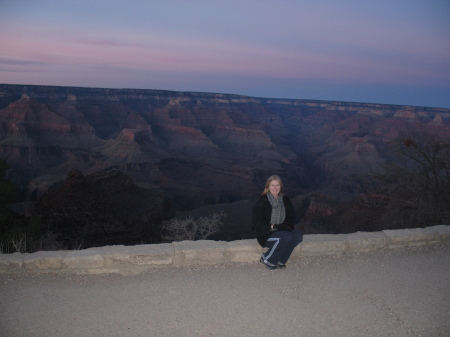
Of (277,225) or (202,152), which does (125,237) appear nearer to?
(277,225)

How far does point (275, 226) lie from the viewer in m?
6.11

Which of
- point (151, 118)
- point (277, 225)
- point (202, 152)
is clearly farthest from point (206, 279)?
point (151, 118)

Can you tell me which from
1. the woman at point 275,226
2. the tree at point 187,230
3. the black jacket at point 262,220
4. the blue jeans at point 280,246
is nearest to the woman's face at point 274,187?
the woman at point 275,226

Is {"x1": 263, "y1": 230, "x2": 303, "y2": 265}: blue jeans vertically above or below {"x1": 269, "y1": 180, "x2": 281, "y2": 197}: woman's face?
below

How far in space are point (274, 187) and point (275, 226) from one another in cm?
70

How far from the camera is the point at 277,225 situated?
609 centimetres

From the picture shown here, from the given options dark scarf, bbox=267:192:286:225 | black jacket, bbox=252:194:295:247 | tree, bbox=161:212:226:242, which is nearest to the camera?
black jacket, bbox=252:194:295:247

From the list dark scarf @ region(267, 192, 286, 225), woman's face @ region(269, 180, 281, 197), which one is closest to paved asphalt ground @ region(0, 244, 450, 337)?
dark scarf @ region(267, 192, 286, 225)

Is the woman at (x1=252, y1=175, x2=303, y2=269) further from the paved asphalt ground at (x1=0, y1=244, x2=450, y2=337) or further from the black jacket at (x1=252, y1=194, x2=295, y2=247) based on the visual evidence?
the paved asphalt ground at (x1=0, y1=244, x2=450, y2=337)

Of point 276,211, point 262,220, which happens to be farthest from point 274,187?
point 262,220

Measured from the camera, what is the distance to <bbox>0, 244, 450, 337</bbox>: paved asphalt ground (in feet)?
14.3

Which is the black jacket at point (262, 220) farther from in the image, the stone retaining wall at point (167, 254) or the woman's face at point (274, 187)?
the stone retaining wall at point (167, 254)

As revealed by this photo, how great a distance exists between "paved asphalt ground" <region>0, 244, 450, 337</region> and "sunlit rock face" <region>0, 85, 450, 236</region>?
30810mm

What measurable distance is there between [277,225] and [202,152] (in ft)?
302
